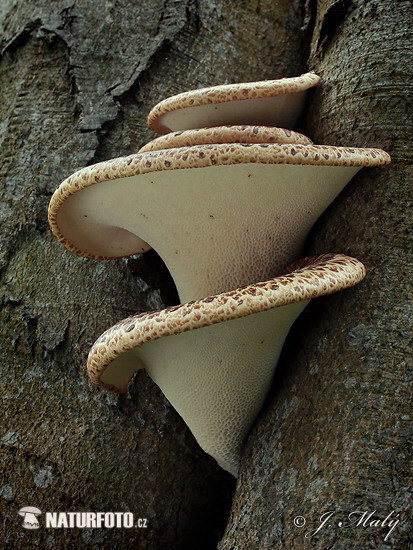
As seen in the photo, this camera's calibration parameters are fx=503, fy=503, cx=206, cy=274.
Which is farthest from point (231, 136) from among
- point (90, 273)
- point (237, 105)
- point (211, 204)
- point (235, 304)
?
point (90, 273)

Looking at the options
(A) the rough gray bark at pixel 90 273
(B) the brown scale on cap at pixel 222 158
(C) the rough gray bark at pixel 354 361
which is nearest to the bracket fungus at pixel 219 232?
(B) the brown scale on cap at pixel 222 158

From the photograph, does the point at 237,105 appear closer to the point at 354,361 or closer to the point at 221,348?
the point at 221,348

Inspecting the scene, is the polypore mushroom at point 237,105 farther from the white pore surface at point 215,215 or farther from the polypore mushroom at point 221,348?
the polypore mushroom at point 221,348

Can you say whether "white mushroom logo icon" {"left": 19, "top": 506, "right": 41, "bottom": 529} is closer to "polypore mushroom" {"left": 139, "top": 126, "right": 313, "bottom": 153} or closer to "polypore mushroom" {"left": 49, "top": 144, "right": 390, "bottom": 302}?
"polypore mushroom" {"left": 49, "top": 144, "right": 390, "bottom": 302}

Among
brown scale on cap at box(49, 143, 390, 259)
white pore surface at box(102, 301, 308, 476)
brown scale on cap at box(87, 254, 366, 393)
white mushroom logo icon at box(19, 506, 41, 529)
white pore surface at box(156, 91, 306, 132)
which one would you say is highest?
white pore surface at box(156, 91, 306, 132)

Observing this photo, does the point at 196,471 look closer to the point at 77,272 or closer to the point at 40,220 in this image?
the point at 77,272

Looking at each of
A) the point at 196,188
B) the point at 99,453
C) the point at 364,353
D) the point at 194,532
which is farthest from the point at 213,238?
the point at 194,532

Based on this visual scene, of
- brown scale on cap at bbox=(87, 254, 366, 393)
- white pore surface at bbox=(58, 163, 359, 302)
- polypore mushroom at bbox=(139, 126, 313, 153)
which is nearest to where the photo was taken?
brown scale on cap at bbox=(87, 254, 366, 393)

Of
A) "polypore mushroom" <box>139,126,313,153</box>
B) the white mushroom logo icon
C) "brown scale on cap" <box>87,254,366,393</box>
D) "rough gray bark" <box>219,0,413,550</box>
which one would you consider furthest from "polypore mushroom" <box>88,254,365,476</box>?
the white mushroom logo icon
